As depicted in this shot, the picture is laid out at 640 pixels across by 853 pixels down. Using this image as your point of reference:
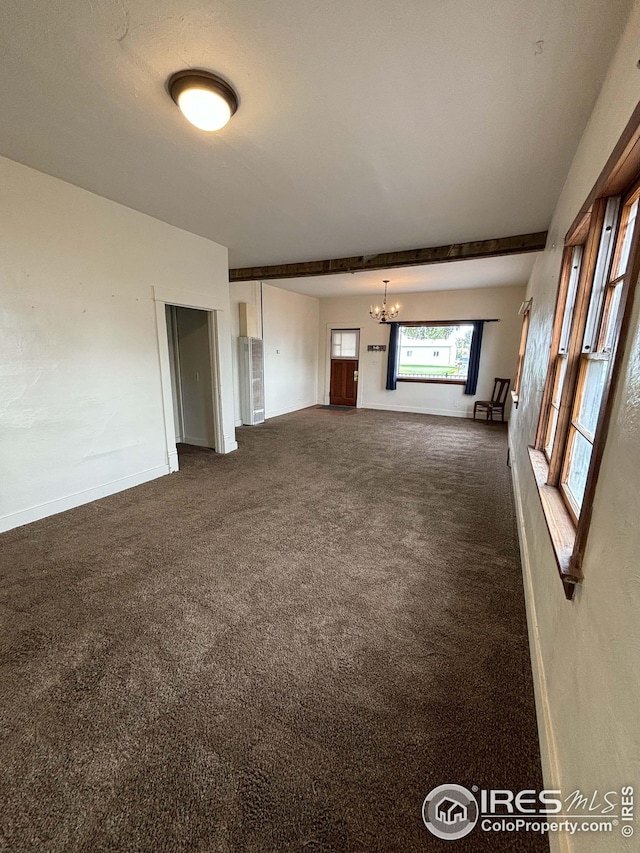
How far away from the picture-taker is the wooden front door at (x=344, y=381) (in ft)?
28.8

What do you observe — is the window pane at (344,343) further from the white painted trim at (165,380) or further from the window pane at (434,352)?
the white painted trim at (165,380)

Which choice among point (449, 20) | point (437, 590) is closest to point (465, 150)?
point (449, 20)

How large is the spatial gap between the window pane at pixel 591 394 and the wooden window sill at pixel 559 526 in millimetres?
391

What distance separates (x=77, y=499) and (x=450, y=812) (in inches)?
136

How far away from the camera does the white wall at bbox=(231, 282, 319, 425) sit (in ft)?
21.8

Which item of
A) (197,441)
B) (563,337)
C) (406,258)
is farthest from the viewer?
(197,441)

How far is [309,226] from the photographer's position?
3.65 meters

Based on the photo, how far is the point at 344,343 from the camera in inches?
346

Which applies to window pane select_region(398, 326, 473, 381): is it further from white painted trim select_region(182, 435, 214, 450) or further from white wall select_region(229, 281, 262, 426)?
white painted trim select_region(182, 435, 214, 450)

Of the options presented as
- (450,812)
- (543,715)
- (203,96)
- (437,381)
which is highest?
(203,96)

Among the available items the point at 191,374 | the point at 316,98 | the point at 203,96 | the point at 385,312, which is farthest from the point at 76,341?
the point at 385,312

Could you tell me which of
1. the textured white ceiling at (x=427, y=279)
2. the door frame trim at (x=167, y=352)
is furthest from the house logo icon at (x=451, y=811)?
the textured white ceiling at (x=427, y=279)

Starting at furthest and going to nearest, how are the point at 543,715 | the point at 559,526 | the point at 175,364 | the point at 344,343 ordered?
the point at 344,343 → the point at 175,364 → the point at 559,526 → the point at 543,715

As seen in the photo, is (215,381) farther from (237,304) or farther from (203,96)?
(203,96)
